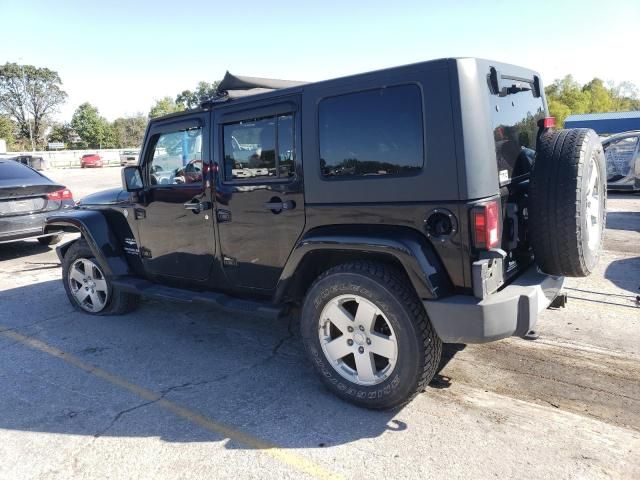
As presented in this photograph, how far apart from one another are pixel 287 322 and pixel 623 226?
7.03 m

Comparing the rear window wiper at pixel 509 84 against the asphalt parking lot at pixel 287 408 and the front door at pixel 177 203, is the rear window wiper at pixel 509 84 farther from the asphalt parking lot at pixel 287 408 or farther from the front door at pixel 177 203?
the front door at pixel 177 203

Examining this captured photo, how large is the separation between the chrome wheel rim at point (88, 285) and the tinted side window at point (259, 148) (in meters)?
2.20

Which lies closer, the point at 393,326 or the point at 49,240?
the point at 393,326

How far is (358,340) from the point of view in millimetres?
3186

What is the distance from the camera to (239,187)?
3838 mm

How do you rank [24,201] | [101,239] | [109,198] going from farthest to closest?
[24,201]
[109,198]
[101,239]

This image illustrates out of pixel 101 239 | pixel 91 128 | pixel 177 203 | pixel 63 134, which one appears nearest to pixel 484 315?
pixel 177 203

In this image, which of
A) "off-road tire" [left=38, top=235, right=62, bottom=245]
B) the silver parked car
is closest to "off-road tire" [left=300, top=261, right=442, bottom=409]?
"off-road tire" [left=38, top=235, right=62, bottom=245]

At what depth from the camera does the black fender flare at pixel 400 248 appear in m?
2.87

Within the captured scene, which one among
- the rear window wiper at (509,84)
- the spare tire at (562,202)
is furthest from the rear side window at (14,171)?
the spare tire at (562,202)

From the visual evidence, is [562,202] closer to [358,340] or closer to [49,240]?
[358,340]

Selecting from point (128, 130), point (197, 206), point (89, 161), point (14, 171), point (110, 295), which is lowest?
point (110, 295)

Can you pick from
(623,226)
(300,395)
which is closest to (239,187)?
(300,395)

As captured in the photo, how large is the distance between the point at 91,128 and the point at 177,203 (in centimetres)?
8233
